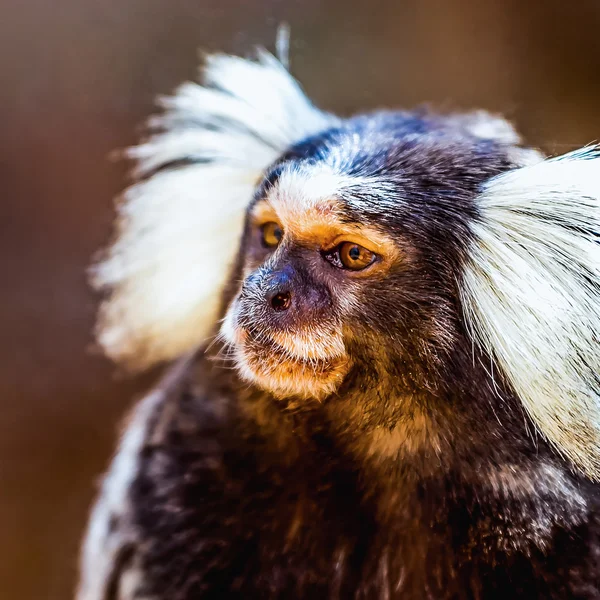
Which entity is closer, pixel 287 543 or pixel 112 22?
pixel 287 543

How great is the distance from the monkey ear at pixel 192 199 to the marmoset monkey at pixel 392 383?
0.01 m

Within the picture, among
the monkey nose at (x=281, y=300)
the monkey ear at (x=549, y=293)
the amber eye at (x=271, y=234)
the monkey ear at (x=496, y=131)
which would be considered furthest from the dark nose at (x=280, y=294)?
the monkey ear at (x=496, y=131)

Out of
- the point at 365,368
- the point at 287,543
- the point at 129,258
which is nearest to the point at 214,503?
the point at 287,543

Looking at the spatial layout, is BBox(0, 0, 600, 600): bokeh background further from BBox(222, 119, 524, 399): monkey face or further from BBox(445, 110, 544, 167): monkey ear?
BBox(222, 119, 524, 399): monkey face

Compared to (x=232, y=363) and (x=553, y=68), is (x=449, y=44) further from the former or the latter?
(x=232, y=363)

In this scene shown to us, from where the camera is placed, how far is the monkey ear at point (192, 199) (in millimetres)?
1123

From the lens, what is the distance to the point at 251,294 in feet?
3.00

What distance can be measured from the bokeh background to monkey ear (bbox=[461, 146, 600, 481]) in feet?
0.25

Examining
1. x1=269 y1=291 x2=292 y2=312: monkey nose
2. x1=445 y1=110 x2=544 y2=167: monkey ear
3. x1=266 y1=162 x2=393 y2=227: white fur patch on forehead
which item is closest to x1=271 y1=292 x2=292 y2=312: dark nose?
x1=269 y1=291 x2=292 y2=312: monkey nose

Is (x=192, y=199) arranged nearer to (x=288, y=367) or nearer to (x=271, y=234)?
(x=271, y=234)

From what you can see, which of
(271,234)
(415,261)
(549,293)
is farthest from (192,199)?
(549,293)

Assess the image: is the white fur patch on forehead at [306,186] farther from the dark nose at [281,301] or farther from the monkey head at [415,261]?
the dark nose at [281,301]

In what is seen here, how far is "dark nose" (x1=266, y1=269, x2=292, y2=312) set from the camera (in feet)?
2.92

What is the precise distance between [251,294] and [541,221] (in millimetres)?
377
